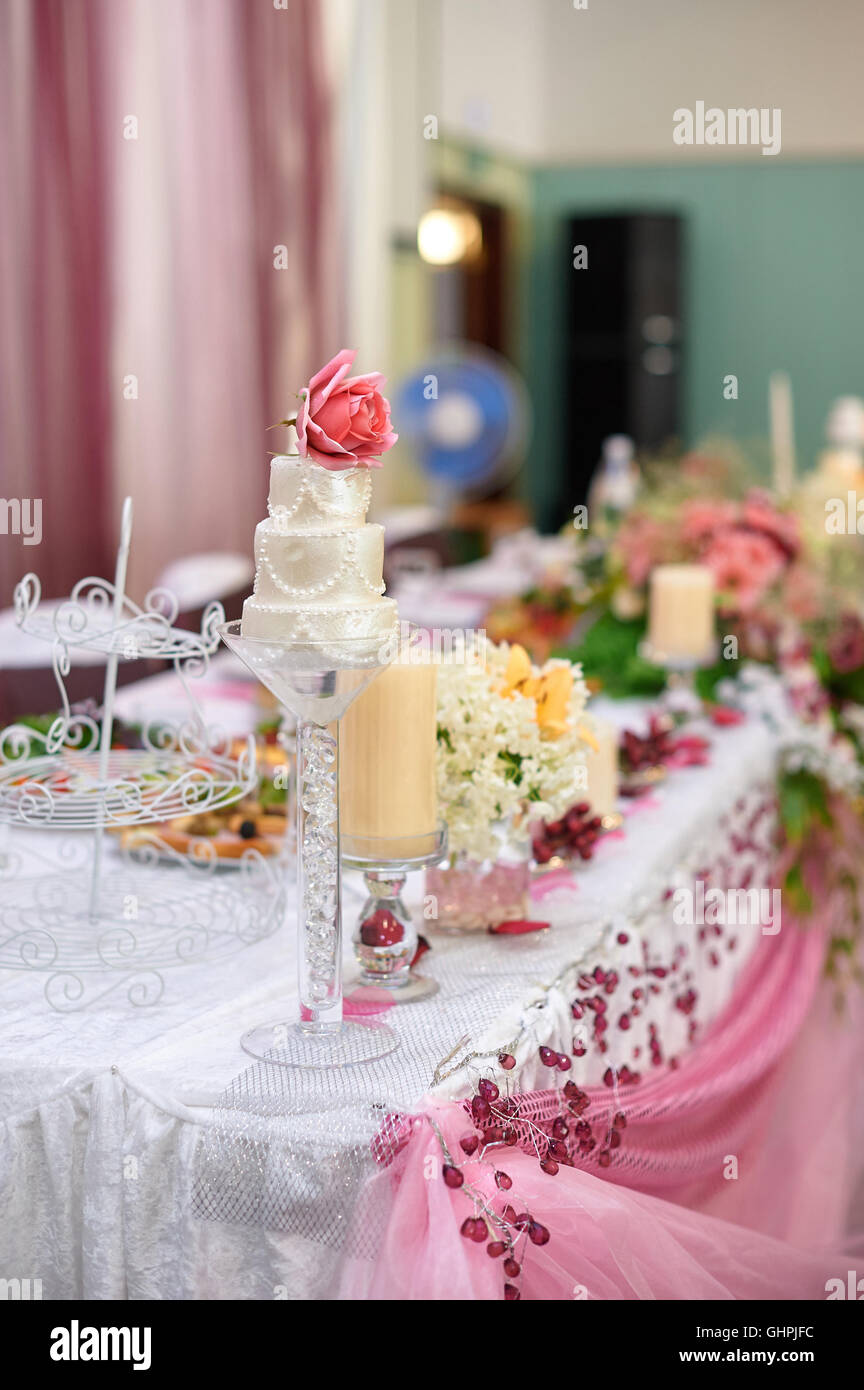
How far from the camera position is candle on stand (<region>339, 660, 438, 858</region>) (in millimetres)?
1371

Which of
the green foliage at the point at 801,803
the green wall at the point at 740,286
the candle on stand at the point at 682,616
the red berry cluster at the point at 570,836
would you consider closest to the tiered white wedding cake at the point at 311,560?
the red berry cluster at the point at 570,836

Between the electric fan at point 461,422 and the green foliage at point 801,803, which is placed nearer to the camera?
the green foliage at point 801,803

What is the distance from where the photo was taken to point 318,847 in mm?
1221

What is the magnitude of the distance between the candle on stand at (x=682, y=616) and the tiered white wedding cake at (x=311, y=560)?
4.85 ft

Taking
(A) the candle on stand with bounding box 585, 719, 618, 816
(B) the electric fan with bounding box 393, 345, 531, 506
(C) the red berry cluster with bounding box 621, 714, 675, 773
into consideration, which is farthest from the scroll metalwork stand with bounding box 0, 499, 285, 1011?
(B) the electric fan with bounding box 393, 345, 531, 506

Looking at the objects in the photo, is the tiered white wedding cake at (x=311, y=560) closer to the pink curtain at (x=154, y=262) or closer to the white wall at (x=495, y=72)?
the pink curtain at (x=154, y=262)

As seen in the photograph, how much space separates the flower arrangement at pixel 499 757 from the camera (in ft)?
4.78

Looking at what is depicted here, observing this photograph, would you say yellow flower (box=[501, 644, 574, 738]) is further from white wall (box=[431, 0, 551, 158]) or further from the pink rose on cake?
white wall (box=[431, 0, 551, 158])

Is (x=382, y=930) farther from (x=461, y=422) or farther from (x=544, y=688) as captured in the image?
(x=461, y=422)

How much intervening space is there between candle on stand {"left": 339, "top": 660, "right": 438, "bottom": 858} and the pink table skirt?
28 cm

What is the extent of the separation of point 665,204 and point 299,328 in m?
4.43
